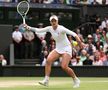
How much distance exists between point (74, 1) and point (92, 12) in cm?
117

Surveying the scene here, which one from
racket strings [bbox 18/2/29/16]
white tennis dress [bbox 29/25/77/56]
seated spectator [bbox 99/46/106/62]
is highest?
racket strings [bbox 18/2/29/16]

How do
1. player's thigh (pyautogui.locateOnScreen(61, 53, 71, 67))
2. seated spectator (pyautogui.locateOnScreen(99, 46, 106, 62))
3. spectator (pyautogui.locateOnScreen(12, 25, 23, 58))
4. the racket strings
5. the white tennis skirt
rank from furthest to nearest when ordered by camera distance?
spectator (pyautogui.locateOnScreen(12, 25, 23, 58)) < seated spectator (pyautogui.locateOnScreen(99, 46, 106, 62)) < the racket strings < the white tennis skirt < player's thigh (pyautogui.locateOnScreen(61, 53, 71, 67))

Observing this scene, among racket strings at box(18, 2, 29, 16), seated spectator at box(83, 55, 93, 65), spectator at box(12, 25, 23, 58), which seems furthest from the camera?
spectator at box(12, 25, 23, 58)

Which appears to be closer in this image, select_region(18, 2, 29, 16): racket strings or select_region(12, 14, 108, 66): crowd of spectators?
select_region(18, 2, 29, 16): racket strings

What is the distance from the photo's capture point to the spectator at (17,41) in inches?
865

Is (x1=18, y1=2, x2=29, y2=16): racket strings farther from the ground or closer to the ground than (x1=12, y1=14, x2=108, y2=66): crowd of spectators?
farther from the ground

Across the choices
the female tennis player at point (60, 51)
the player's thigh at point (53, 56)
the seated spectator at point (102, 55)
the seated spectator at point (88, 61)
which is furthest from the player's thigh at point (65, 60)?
the seated spectator at point (102, 55)

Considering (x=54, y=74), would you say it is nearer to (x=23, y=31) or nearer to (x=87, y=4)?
(x=23, y=31)

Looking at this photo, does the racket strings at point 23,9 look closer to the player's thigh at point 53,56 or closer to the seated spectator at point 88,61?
the player's thigh at point 53,56

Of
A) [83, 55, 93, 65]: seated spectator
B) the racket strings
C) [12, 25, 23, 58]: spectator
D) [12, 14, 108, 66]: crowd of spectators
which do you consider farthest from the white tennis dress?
[12, 25, 23, 58]: spectator

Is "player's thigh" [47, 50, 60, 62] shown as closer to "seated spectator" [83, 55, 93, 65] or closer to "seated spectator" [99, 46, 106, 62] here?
"seated spectator" [83, 55, 93, 65]

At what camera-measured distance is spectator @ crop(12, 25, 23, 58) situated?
22.0 metres

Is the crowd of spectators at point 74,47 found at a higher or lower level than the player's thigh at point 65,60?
lower

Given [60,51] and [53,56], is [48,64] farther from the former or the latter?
[60,51]
